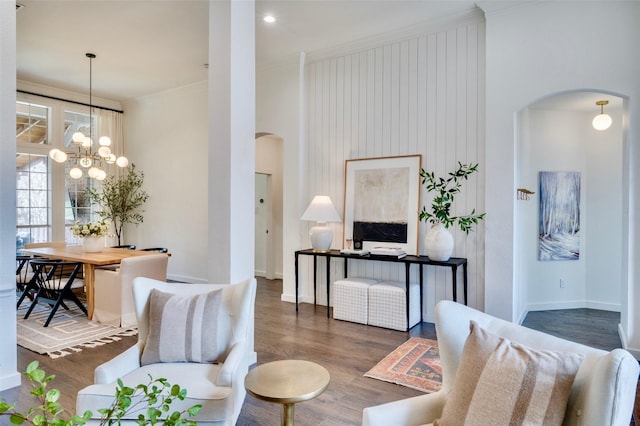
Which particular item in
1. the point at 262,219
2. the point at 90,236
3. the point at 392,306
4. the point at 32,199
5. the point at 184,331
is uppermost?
the point at 32,199

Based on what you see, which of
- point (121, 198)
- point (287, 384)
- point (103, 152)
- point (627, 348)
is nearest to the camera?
point (287, 384)

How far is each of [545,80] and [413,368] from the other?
3.02m

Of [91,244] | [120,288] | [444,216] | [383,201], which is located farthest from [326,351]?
[91,244]

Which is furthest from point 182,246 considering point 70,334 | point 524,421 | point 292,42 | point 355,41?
point 524,421

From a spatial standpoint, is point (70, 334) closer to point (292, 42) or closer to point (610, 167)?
point (292, 42)

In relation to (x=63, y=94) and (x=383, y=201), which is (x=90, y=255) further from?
(x=63, y=94)

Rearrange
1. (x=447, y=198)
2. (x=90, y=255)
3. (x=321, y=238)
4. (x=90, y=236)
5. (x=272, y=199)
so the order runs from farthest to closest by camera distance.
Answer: (x=272, y=199), (x=90, y=236), (x=321, y=238), (x=90, y=255), (x=447, y=198)

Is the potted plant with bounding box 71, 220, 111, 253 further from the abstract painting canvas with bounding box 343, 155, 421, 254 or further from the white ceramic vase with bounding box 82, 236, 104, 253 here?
the abstract painting canvas with bounding box 343, 155, 421, 254

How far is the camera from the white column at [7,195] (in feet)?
9.50

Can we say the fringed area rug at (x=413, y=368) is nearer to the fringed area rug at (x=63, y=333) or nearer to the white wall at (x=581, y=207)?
the white wall at (x=581, y=207)

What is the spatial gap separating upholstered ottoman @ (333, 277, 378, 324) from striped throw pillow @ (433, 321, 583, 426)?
3.09 metres

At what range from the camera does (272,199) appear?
757cm

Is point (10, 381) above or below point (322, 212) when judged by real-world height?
below

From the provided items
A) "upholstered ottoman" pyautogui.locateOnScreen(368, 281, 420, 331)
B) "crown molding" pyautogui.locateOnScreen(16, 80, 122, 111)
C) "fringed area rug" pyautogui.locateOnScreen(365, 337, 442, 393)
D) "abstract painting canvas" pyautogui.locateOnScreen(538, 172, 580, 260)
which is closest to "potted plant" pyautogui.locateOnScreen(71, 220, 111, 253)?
"crown molding" pyautogui.locateOnScreen(16, 80, 122, 111)
